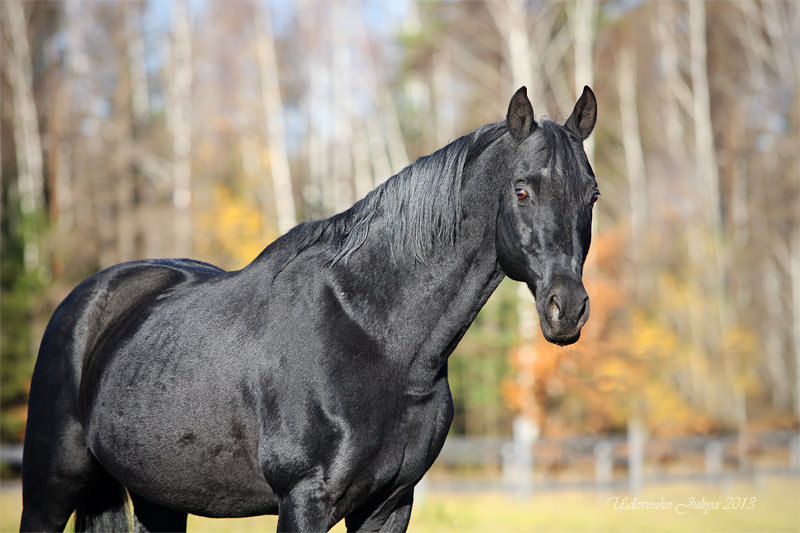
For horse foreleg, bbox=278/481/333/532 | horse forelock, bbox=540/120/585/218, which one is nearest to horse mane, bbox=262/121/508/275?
horse forelock, bbox=540/120/585/218

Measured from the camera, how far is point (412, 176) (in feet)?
10.3

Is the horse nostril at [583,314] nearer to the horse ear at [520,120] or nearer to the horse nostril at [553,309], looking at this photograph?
the horse nostril at [553,309]

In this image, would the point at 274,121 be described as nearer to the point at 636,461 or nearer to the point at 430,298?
the point at 636,461

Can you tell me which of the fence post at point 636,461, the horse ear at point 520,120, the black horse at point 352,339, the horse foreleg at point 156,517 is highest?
the horse ear at point 520,120

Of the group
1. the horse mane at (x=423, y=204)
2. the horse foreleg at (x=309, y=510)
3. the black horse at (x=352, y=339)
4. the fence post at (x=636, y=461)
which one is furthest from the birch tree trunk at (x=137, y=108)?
the horse foreleg at (x=309, y=510)

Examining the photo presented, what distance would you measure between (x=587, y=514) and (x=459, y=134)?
→ 1496cm

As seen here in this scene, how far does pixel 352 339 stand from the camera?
3.01 metres

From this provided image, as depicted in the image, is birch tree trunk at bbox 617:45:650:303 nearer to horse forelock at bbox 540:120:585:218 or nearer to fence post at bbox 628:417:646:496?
fence post at bbox 628:417:646:496

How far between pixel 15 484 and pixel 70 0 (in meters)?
14.3

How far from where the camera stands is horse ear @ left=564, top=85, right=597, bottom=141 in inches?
123

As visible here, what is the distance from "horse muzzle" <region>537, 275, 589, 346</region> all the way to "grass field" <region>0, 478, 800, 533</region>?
5.00 meters

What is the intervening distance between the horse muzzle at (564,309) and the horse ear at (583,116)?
72cm

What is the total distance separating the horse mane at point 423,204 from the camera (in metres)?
3.05

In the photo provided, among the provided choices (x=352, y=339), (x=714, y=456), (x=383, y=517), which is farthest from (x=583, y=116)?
(x=714, y=456)
